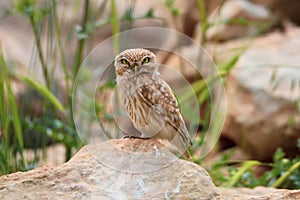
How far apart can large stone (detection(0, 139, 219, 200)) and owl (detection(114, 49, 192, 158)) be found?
0.17 ft

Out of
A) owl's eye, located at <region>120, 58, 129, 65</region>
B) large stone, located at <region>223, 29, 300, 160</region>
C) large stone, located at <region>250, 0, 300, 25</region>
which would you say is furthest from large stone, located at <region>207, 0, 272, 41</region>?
owl's eye, located at <region>120, 58, 129, 65</region>

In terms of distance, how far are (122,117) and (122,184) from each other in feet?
1.21

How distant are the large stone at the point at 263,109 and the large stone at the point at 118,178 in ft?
7.45

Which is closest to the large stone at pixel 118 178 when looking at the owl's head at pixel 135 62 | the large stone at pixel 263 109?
A: the owl's head at pixel 135 62

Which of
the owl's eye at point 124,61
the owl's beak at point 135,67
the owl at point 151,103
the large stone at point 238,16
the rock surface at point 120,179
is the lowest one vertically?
the rock surface at point 120,179

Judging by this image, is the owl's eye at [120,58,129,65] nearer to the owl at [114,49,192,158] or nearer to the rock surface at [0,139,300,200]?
the owl at [114,49,192,158]

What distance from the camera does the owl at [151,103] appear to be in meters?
2.07

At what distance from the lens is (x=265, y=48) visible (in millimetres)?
5352

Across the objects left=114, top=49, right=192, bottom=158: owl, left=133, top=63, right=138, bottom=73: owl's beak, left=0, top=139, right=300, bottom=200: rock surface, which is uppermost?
left=133, top=63, right=138, bottom=73: owl's beak

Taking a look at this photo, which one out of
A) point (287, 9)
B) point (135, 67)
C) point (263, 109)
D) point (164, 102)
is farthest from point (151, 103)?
point (287, 9)

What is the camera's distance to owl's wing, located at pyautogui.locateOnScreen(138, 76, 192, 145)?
2146mm

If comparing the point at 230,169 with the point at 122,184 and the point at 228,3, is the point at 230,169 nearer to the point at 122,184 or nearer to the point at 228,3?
the point at 122,184

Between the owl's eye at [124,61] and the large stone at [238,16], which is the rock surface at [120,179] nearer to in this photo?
the owl's eye at [124,61]

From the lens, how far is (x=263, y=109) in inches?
179
